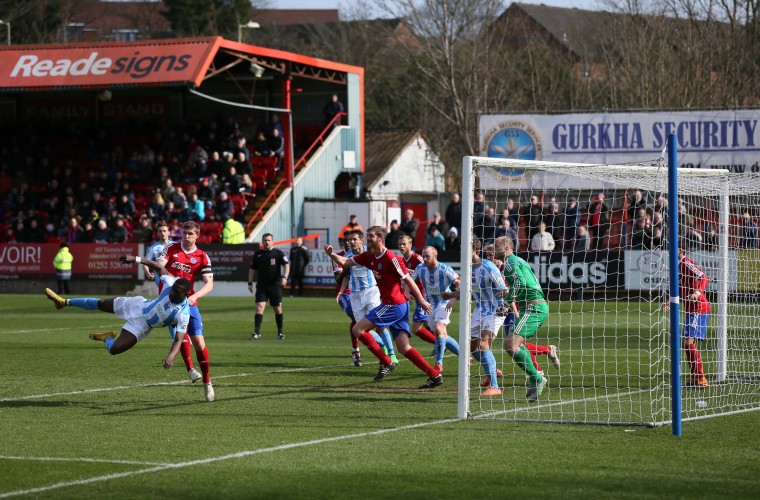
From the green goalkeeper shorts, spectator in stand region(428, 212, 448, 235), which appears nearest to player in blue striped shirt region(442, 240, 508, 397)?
the green goalkeeper shorts

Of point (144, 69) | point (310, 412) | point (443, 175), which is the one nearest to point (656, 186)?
point (310, 412)

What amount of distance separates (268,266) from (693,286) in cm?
1030

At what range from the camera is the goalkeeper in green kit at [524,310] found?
13.4 m

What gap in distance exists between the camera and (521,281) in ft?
45.3

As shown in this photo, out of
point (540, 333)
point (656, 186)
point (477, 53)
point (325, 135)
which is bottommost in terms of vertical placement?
point (540, 333)

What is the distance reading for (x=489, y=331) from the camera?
13.8 metres

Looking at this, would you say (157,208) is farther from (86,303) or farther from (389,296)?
(86,303)

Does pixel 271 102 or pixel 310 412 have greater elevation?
pixel 271 102

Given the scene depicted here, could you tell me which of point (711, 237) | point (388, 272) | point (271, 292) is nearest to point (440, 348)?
point (388, 272)

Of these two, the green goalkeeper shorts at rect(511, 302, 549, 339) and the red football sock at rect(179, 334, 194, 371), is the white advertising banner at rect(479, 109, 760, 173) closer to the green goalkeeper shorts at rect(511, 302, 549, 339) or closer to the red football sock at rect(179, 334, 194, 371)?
the green goalkeeper shorts at rect(511, 302, 549, 339)

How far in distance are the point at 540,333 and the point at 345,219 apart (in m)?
20.8

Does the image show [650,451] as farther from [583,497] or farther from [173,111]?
[173,111]

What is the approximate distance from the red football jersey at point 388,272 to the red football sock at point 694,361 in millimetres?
3687

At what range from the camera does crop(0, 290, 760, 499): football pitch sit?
849cm
